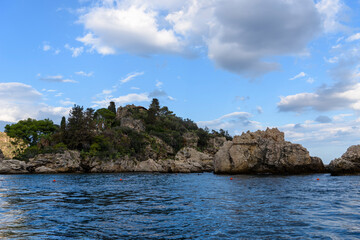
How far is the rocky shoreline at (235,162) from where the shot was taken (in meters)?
51.8

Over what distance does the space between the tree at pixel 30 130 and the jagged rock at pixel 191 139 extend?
46932 mm

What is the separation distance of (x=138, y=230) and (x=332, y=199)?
16.2 metres

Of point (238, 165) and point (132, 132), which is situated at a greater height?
point (132, 132)

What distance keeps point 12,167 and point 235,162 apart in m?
53.7

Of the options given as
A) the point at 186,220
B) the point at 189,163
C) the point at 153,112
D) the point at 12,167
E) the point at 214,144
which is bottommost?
the point at 12,167

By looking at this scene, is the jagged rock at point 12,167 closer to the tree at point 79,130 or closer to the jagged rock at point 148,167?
the tree at point 79,130

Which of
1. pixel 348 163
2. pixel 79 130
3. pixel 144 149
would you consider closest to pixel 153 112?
pixel 144 149

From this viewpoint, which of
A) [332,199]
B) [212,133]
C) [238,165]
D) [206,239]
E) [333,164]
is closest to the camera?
[206,239]

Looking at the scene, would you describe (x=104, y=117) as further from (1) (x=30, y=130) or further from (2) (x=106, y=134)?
(1) (x=30, y=130)

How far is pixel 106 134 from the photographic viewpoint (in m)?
90.9

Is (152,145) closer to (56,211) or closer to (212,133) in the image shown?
(212,133)

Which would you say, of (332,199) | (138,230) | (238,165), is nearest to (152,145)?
(238,165)

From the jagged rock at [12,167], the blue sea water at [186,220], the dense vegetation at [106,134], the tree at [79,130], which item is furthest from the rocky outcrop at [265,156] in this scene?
the jagged rock at [12,167]

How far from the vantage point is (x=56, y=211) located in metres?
17.3
